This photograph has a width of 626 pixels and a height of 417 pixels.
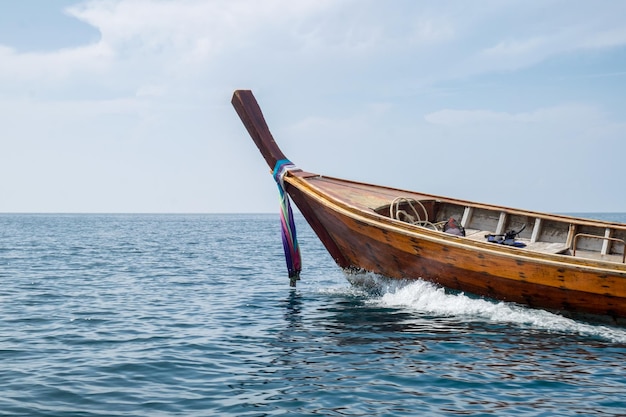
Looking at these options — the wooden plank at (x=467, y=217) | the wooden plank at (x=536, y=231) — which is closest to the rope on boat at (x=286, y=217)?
the wooden plank at (x=467, y=217)

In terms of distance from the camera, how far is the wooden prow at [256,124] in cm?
1605

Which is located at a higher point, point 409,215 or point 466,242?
point 409,215

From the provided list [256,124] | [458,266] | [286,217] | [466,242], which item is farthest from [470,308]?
[256,124]

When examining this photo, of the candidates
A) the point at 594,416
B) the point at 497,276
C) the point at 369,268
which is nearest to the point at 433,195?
the point at 369,268

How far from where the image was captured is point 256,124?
16094 mm

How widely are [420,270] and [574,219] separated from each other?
3633mm

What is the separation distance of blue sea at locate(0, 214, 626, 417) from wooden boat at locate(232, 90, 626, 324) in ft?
1.59

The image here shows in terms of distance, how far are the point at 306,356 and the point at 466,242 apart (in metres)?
4.00

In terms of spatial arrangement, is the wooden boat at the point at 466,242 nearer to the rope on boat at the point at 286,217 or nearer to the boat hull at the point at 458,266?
the boat hull at the point at 458,266

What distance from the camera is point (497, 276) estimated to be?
11.8 m

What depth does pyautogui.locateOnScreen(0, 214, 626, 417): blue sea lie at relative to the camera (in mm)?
7551

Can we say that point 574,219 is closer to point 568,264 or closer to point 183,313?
point 568,264

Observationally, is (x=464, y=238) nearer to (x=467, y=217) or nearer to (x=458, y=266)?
(x=458, y=266)

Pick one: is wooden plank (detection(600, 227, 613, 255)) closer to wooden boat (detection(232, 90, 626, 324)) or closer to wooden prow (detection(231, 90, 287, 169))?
wooden boat (detection(232, 90, 626, 324))
